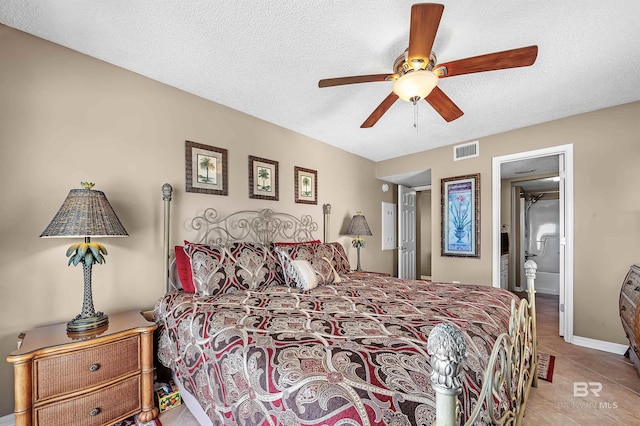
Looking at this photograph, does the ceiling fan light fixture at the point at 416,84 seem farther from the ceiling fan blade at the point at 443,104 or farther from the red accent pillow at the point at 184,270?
the red accent pillow at the point at 184,270

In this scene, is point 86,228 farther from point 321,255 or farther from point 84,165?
point 321,255

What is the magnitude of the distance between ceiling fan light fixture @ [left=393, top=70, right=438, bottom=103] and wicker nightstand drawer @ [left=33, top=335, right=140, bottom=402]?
237 centimetres

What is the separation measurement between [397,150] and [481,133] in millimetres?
1184

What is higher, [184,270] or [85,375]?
[184,270]

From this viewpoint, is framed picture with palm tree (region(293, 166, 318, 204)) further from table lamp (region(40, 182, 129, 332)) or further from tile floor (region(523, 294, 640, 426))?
tile floor (region(523, 294, 640, 426))

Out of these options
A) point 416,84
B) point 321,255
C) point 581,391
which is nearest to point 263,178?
point 321,255

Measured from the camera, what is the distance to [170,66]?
213cm

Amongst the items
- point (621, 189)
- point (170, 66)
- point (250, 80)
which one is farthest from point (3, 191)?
point (621, 189)

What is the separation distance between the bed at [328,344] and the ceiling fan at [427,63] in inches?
54.6

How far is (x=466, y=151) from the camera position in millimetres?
3865

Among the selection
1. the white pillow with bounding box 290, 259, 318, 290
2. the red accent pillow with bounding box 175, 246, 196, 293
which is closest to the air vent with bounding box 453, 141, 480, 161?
the white pillow with bounding box 290, 259, 318, 290

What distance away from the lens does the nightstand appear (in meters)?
1.33

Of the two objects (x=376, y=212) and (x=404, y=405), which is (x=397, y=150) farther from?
(x=404, y=405)

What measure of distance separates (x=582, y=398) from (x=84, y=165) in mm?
4125
